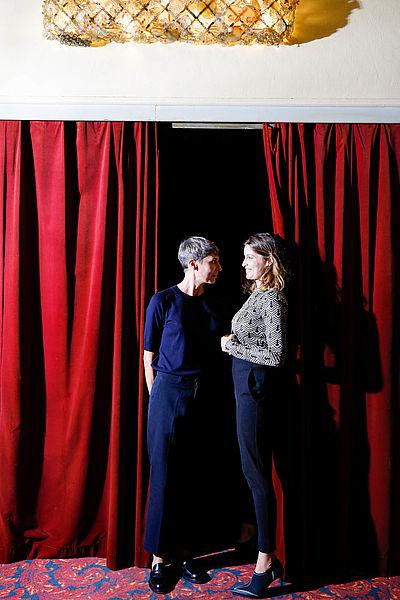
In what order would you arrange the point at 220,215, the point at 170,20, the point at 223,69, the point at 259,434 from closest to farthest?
the point at 259,434, the point at 170,20, the point at 223,69, the point at 220,215

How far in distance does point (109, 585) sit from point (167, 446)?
66 centimetres

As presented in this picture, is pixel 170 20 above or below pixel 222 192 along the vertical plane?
above

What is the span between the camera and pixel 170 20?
89.0 inches

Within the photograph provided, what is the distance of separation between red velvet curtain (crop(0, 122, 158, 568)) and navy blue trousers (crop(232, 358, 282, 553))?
0.48 metres

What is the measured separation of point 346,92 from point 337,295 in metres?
0.93

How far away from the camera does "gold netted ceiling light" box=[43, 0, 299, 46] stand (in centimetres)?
222

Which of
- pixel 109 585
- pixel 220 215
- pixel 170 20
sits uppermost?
pixel 170 20

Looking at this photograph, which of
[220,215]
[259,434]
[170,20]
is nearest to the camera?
[259,434]

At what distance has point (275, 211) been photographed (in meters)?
2.32

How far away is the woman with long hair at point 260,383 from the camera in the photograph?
215 centimetres

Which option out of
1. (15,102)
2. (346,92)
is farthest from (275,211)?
(15,102)

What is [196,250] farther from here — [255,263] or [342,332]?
[342,332]

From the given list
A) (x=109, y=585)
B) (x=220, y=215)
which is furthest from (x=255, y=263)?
(x=109, y=585)

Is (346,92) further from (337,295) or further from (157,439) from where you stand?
(157,439)
